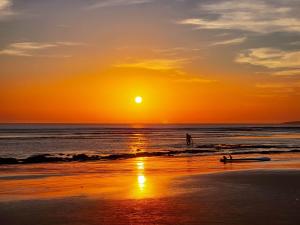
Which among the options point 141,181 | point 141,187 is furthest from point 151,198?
point 141,181

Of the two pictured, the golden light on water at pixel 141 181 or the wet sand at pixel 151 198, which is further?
the golden light on water at pixel 141 181

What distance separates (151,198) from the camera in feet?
67.6

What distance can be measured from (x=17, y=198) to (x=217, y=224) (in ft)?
32.6

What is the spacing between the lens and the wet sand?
655 inches

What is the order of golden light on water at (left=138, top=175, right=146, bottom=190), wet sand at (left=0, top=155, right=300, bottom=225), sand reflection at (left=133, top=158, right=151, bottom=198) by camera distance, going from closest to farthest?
1. wet sand at (left=0, top=155, right=300, bottom=225)
2. sand reflection at (left=133, top=158, right=151, bottom=198)
3. golden light on water at (left=138, top=175, right=146, bottom=190)

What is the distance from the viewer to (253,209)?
1809 cm

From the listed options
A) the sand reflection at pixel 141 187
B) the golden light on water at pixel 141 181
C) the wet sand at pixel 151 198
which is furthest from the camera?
the golden light on water at pixel 141 181

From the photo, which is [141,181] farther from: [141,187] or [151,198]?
[151,198]

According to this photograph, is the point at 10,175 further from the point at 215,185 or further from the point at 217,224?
the point at 217,224

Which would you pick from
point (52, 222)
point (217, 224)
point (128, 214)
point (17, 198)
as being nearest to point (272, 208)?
point (217, 224)

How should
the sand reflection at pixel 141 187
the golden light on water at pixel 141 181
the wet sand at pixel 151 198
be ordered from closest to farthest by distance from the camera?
the wet sand at pixel 151 198 < the sand reflection at pixel 141 187 < the golden light on water at pixel 141 181

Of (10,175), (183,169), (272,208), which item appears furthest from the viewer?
(183,169)

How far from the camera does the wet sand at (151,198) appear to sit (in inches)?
655

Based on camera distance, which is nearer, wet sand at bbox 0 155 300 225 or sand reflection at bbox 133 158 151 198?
wet sand at bbox 0 155 300 225
